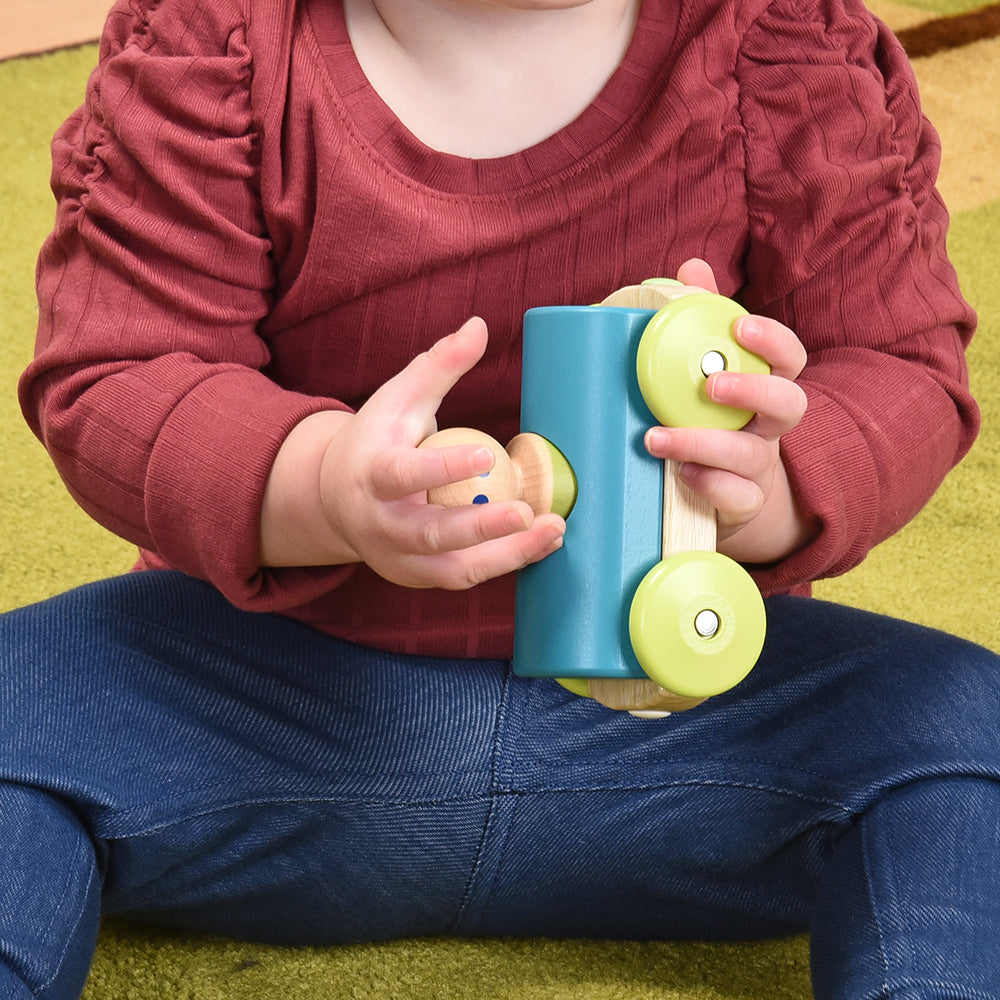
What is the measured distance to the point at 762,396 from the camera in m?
0.49

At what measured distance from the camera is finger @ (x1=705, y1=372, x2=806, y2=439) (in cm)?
48

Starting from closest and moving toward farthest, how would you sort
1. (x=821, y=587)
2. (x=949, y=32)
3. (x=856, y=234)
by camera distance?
(x=856, y=234), (x=821, y=587), (x=949, y=32)

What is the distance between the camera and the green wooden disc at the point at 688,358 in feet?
1.56

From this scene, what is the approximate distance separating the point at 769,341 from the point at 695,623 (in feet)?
0.34

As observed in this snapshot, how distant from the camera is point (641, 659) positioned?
0.48 meters

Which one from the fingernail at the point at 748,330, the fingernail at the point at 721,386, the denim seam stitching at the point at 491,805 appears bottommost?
the denim seam stitching at the point at 491,805

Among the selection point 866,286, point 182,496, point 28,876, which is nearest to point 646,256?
point 866,286

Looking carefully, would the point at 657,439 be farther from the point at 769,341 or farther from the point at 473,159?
the point at 473,159

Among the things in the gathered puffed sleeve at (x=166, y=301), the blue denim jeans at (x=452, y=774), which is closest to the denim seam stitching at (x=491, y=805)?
the blue denim jeans at (x=452, y=774)

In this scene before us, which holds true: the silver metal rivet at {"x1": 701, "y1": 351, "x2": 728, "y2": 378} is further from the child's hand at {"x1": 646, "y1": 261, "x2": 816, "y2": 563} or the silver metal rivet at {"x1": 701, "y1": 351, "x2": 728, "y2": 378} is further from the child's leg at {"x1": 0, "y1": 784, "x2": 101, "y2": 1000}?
the child's leg at {"x1": 0, "y1": 784, "x2": 101, "y2": 1000}

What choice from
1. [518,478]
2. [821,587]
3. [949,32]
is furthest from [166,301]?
[949,32]

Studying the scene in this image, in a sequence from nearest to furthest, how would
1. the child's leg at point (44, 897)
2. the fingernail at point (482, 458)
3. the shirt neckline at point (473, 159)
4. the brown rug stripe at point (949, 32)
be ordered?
the fingernail at point (482, 458) → the child's leg at point (44, 897) → the shirt neckline at point (473, 159) → the brown rug stripe at point (949, 32)

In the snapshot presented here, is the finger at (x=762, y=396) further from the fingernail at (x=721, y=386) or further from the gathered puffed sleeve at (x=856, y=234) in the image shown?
the gathered puffed sleeve at (x=856, y=234)

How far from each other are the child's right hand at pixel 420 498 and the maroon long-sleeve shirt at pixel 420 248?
100 millimetres
